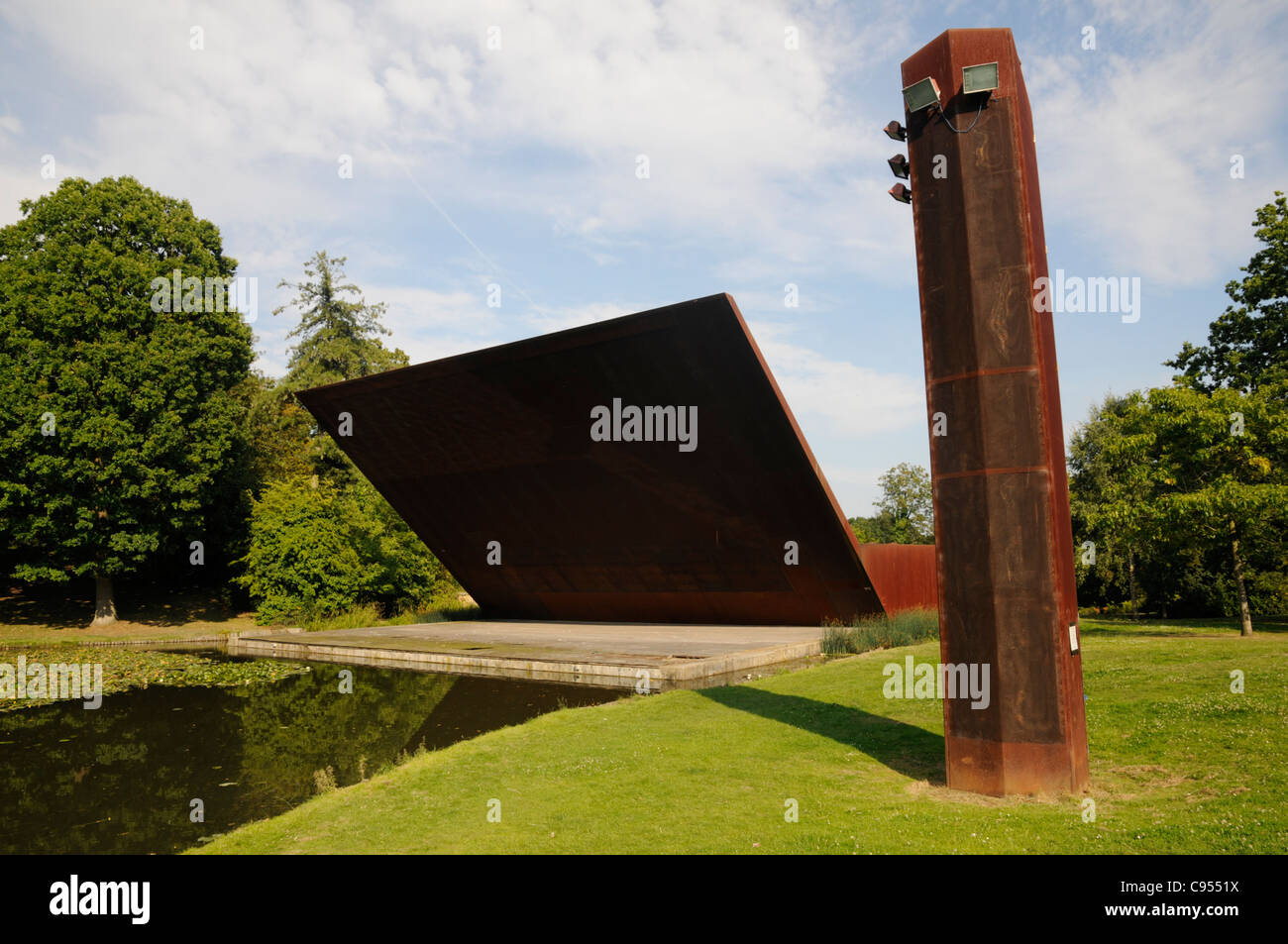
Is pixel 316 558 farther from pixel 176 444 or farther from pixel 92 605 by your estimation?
pixel 92 605

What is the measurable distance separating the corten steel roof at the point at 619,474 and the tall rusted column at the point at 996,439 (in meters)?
7.67

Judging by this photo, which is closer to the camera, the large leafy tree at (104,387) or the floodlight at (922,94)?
the floodlight at (922,94)

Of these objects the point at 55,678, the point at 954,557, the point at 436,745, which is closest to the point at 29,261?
the point at 55,678

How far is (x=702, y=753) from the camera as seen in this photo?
6797 mm

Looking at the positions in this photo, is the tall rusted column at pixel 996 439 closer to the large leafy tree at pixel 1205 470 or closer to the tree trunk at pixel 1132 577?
the large leafy tree at pixel 1205 470

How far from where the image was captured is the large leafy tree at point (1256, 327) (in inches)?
859

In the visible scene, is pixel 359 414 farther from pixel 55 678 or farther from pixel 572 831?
pixel 572 831

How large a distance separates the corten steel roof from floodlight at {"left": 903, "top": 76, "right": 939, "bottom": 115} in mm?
7407

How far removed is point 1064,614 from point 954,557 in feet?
2.54

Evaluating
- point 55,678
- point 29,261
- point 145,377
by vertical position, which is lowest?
point 55,678

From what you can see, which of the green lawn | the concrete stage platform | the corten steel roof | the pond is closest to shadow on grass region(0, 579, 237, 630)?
the concrete stage platform

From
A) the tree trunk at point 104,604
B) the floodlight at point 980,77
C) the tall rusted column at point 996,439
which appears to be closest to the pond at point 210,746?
the tall rusted column at point 996,439

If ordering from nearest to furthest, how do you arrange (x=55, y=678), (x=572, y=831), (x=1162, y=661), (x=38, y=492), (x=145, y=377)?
(x=572, y=831) < (x=1162, y=661) < (x=55, y=678) < (x=38, y=492) < (x=145, y=377)

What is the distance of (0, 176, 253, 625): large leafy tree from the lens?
76.3ft
